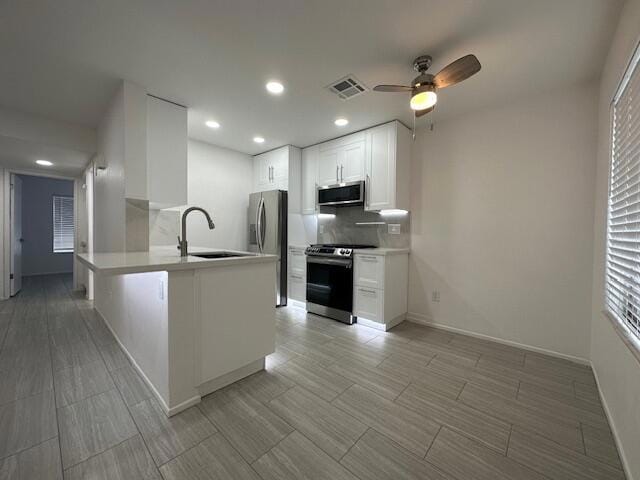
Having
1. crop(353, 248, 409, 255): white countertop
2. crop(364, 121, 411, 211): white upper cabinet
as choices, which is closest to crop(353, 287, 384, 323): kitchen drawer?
crop(353, 248, 409, 255): white countertop

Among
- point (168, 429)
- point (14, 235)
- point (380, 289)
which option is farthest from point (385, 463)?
point (14, 235)

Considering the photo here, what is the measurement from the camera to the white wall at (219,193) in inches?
151

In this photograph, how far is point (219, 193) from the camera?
4.12 metres

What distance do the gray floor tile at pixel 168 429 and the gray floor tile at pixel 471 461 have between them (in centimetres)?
126

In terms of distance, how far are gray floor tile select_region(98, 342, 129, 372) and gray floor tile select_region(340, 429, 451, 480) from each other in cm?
202

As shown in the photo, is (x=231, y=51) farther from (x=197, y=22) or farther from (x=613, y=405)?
Answer: (x=613, y=405)

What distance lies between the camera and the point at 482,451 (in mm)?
1348

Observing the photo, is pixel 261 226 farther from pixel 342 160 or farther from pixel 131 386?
pixel 131 386

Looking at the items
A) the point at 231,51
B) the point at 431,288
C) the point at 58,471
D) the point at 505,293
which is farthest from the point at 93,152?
the point at 505,293

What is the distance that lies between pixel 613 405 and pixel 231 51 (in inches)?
136

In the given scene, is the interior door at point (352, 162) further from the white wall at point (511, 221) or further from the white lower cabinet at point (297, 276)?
the white lower cabinet at point (297, 276)

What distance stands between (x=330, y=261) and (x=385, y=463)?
2307 mm

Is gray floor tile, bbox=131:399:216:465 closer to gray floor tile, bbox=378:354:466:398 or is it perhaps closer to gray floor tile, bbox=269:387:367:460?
gray floor tile, bbox=269:387:367:460

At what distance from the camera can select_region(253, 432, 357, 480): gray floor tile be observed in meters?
1.19
